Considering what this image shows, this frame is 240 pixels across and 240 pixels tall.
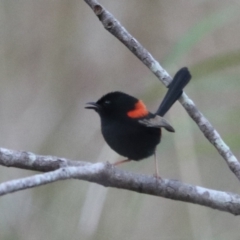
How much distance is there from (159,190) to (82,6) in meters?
2.17

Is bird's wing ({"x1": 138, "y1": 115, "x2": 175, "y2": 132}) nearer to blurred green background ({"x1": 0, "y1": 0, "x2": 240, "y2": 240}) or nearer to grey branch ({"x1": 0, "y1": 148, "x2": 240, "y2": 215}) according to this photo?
grey branch ({"x1": 0, "y1": 148, "x2": 240, "y2": 215})

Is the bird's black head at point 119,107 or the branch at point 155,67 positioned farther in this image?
the bird's black head at point 119,107

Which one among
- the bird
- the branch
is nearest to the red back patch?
the bird

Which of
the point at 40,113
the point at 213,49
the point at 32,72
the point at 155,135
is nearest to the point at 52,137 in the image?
the point at 40,113

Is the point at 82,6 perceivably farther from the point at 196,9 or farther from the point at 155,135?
the point at 155,135

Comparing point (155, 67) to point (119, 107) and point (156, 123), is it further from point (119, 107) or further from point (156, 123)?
point (119, 107)

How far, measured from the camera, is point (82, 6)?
355 centimetres

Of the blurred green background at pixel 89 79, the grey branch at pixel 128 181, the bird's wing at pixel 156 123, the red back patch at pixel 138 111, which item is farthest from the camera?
the blurred green background at pixel 89 79

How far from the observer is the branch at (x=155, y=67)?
1661mm

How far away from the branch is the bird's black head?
343 mm

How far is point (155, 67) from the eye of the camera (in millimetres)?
1793

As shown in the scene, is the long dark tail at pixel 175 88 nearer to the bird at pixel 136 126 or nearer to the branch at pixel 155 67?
the bird at pixel 136 126

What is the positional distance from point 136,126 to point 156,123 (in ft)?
0.34

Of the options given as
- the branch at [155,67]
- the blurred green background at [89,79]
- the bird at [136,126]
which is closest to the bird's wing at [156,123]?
the bird at [136,126]
